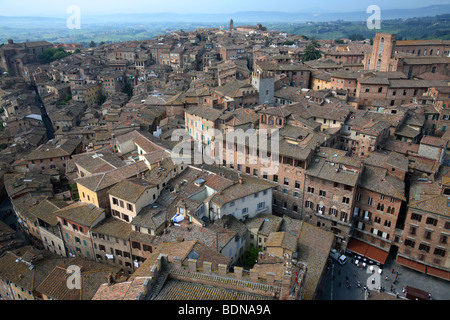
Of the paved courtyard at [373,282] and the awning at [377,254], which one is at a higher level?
the awning at [377,254]

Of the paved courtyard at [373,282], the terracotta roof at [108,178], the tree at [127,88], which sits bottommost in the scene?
the paved courtyard at [373,282]

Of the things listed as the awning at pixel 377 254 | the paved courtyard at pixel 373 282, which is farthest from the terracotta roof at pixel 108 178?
the awning at pixel 377 254

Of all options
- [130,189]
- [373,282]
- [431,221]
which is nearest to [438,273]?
[431,221]

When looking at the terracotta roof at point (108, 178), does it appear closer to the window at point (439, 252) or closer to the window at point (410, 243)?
the window at point (410, 243)

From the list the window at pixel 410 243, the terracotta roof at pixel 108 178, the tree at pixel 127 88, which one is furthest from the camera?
the tree at pixel 127 88

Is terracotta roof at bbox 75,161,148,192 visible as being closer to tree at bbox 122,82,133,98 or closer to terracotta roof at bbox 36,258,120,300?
terracotta roof at bbox 36,258,120,300

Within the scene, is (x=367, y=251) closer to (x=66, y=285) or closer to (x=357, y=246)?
(x=357, y=246)

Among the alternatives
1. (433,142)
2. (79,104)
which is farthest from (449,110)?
(79,104)
